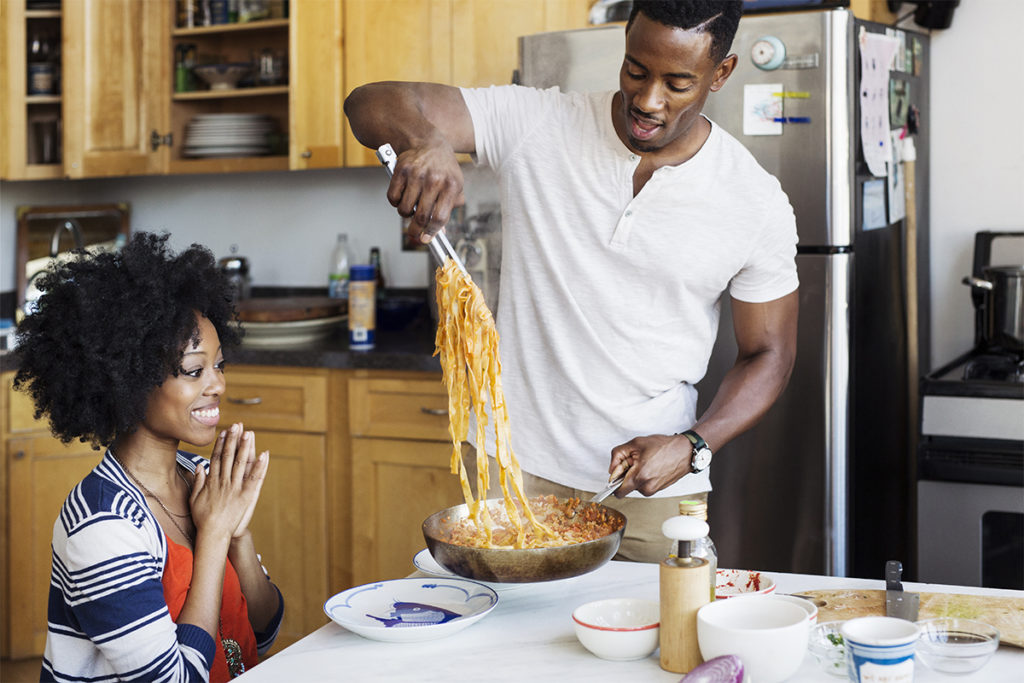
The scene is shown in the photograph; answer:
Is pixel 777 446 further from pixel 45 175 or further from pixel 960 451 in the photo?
pixel 45 175

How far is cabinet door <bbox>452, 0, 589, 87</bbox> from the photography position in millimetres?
3111

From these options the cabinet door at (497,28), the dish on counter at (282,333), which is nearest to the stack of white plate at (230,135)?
the dish on counter at (282,333)

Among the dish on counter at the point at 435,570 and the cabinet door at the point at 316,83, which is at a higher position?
the cabinet door at the point at 316,83

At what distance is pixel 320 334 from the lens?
3447mm

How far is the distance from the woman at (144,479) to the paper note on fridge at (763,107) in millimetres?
1368

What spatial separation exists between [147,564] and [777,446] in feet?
5.14

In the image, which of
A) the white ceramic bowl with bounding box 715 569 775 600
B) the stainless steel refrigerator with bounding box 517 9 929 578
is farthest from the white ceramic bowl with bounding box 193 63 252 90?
the white ceramic bowl with bounding box 715 569 775 600

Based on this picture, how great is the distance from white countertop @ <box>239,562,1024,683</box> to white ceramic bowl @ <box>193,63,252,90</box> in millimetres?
2727

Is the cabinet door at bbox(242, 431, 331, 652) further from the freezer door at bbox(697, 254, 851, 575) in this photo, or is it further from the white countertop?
the white countertop

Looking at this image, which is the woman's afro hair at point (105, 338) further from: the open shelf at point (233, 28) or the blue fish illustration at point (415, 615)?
the open shelf at point (233, 28)

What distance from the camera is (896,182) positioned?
278 cm

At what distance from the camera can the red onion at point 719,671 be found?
1062 mm

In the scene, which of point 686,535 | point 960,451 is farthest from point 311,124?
point 686,535

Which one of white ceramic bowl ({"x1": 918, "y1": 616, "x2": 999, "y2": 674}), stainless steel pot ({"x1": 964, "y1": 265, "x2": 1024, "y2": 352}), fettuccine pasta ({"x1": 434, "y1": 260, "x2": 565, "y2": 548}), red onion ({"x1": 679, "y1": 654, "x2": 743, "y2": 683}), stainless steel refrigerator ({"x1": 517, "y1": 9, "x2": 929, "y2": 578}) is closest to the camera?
red onion ({"x1": 679, "y1": 654, "x2": 743, "y2": 683})
